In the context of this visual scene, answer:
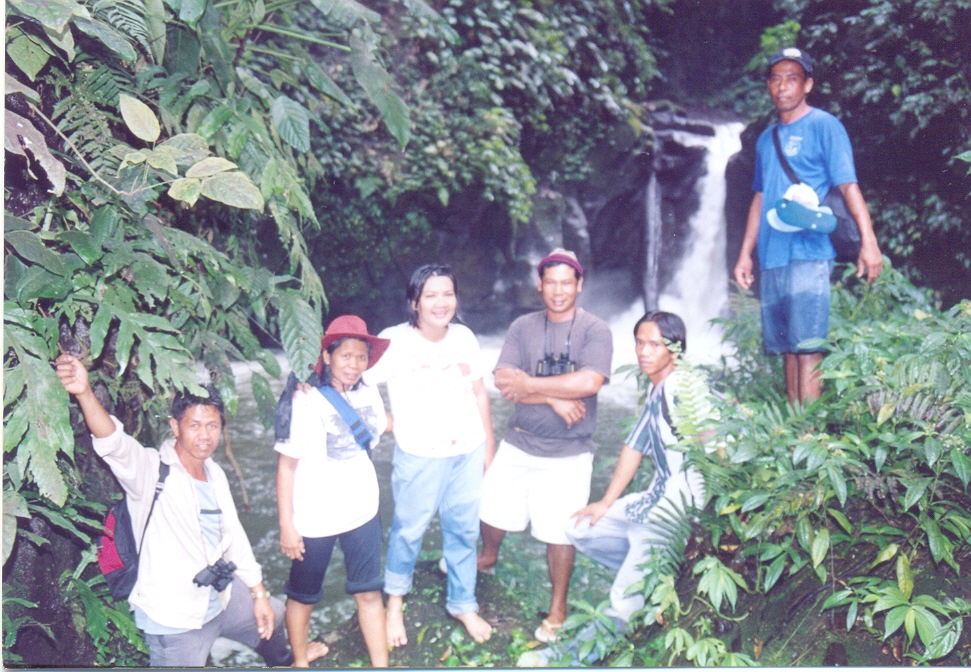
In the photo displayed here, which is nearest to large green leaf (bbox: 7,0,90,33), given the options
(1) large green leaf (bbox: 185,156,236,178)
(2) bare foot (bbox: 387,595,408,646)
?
(1) large green leaf (bbox: 185,156,236,178)

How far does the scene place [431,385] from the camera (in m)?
2.63

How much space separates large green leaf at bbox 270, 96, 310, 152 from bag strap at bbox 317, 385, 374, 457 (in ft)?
2.58

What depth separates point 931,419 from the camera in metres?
2.47

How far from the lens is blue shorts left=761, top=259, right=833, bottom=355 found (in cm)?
274

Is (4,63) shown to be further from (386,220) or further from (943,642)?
(943,642)

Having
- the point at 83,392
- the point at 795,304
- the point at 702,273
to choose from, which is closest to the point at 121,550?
the point at 83,392

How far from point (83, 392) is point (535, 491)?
1.51 metres

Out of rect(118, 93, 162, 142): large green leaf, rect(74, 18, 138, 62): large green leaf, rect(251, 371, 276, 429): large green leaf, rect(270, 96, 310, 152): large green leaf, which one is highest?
rect(74, 18, 138, 62): large green leaf

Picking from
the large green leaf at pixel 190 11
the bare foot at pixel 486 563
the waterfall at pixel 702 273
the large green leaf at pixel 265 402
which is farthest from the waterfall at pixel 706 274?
the large green leaf at pixel 190 11

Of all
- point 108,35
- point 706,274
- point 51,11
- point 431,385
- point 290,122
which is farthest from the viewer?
point 706,274

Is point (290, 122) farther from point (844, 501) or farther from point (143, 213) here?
point (844, 501)

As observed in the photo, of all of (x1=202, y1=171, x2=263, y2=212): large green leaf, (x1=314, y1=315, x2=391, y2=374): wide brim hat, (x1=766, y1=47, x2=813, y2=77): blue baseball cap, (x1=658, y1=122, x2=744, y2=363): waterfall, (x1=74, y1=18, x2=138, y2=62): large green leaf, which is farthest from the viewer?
(x1=658, y1=122, x2=744, y2=363): waterfall

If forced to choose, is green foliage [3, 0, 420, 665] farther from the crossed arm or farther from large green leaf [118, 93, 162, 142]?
the crossed arm

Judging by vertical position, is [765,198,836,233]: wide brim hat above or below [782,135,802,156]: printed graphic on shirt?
below
